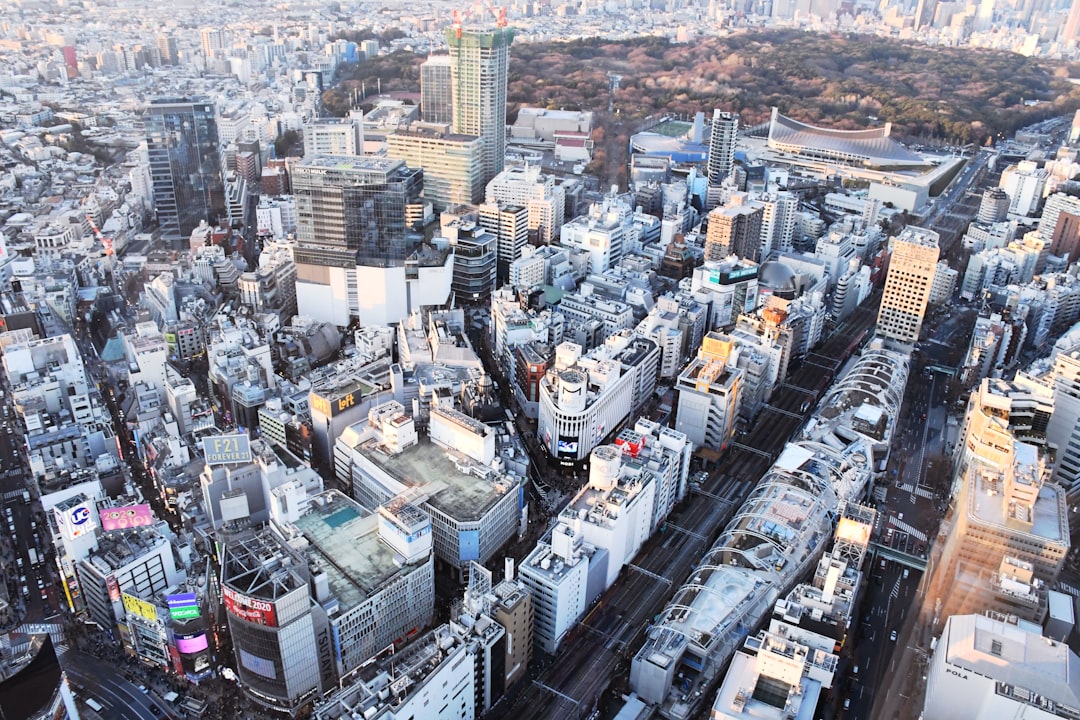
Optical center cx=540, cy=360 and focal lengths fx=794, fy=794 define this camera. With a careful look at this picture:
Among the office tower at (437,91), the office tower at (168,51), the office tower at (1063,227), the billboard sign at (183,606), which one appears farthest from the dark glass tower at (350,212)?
the office tower at (168,51)

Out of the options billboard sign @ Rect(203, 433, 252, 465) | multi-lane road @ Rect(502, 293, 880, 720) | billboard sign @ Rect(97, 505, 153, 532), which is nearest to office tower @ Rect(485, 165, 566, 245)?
multi-lane road @ Rect(502, 293, 880, 720)

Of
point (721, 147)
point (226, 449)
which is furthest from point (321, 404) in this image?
point (721, 147)

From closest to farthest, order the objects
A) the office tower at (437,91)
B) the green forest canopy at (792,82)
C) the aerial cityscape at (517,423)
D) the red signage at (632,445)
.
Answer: the aerial cityscape at (517,423)
the red signage at (632,445)
the office tower at (437,91)
the green forest canopy at (792,82)

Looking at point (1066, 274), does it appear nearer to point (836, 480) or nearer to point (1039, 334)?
point (1039, 334)

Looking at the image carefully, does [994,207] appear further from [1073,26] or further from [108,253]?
[1073,26]

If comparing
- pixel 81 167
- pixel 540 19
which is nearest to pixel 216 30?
pixel 81 167

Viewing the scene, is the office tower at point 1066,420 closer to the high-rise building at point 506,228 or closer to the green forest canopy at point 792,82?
the high-rise building at point 506,228
